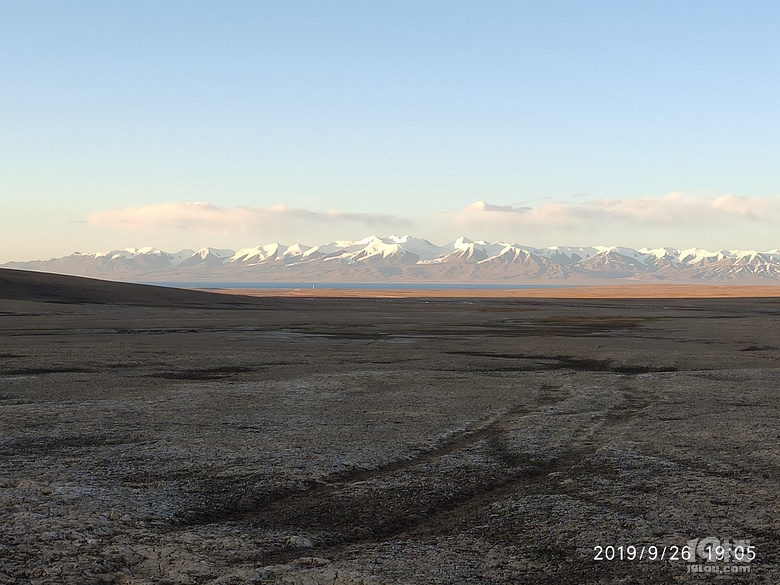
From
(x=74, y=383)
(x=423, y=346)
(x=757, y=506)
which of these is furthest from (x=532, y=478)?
(x=423, y=346)

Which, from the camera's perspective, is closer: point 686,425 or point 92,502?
point 92,502

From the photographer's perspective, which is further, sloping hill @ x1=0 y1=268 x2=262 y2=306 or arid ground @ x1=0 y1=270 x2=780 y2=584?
sloping hill @ x1=0 y1=268 x2=262 y2=306

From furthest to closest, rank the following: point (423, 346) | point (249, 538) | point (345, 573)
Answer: point (423, 346)
point (249, 538)
point (345, 573)

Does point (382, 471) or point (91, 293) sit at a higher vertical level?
point (91, 293)

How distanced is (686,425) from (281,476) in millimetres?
6930

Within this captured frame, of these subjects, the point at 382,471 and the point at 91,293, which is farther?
the point at 91,293

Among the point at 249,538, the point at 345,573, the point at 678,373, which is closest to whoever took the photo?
the point at 345,573

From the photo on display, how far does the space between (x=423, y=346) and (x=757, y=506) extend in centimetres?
2047

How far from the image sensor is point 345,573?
621 centimetres

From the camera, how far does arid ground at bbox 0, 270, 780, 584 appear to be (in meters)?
6.50

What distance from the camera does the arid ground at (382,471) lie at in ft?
21.3

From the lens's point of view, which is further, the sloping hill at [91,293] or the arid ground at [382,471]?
the sloping hill at [91,293]

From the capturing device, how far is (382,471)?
9531 millimetres

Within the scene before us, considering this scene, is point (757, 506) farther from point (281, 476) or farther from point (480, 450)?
point (281, 476)
